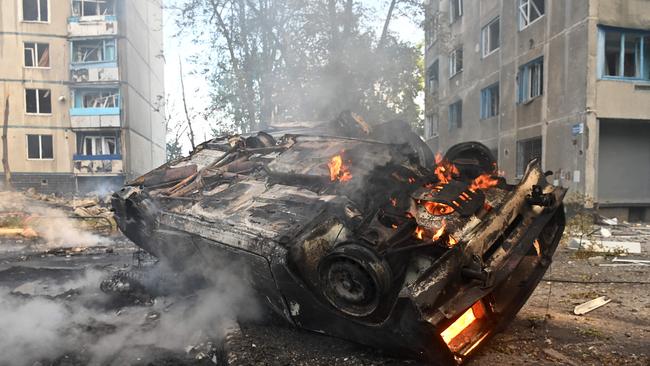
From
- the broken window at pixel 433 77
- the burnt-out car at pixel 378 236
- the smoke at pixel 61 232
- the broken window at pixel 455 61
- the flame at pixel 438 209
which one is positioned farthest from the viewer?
the broken window at pixel 433 77

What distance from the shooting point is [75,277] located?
6.65 meters

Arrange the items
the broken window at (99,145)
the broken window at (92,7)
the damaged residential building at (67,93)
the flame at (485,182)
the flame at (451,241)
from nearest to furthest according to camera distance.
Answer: the flame at (451,241)
the flame at (485,182)
the damaged residential building at (67,93)
the broken window at (92,7)
the broken window at (99,145)

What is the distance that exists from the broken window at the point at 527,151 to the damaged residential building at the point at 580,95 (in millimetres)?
31

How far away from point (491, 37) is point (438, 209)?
619 inches

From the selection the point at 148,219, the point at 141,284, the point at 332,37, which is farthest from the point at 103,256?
the point at 332,37

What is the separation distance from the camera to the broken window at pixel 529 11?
14.0 metres

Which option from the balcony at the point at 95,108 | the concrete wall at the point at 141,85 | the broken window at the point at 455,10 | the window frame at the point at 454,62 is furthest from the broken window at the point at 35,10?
the window frame at the point at 454,62

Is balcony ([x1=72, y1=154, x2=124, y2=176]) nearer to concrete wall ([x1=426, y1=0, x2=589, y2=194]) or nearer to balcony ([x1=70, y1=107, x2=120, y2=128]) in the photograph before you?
balcony ([x1=70, y1=107, x2=120, y2=128])

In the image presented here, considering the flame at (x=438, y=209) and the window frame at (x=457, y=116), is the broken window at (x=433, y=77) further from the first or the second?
the flame at (x=438, y=209)

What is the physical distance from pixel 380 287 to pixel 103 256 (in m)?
7.09

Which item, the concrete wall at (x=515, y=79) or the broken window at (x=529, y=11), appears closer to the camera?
the concrete wall at (x=515, y=79)

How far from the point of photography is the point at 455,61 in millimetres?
20422

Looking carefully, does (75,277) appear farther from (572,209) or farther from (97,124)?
(97,124)

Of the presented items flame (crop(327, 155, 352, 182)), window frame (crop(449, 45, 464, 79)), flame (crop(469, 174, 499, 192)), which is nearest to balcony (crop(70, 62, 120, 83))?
window frame (crop(449, 45, 464, 79))
